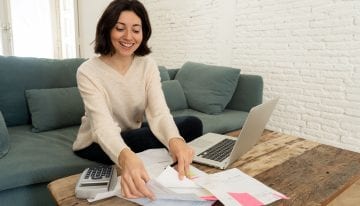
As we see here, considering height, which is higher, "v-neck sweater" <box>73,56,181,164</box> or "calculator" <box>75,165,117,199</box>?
"v-neck sweater" <box>73,56,181,164</box>

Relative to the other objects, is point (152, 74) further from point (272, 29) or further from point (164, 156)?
point (272, 29)

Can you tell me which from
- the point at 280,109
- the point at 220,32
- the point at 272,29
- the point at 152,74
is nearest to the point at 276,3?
the point at 272,29

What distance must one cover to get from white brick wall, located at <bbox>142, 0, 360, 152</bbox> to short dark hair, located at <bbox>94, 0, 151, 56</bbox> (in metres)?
1.59

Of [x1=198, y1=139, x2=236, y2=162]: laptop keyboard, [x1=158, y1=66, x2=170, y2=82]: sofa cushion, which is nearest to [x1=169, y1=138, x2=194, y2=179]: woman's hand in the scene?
[x1=198, y1=139, x2=236, y2=162]: laptop keyboard

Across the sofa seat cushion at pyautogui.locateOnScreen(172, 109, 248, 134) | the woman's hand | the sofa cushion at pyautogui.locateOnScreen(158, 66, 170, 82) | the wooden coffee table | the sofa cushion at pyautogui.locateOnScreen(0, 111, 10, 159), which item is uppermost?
the sofa cushion at pyautogui.locateOnScreen(158, 66, 170, 82)

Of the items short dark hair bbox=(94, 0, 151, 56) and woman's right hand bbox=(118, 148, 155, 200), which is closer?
woman's right hand bbox=(118, 148, 155, 200)

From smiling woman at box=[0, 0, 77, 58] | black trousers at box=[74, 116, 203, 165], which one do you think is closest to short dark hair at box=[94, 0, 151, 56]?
Answer: black trousers at box=[74, 116, 203, 165]

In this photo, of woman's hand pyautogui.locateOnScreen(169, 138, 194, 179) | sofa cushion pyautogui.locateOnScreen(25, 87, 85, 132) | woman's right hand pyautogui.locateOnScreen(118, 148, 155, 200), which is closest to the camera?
woman's right hand pyautogui.locateOnScreen(118, 148, 155, 200)

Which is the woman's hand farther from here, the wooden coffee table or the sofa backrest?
the sofa backrest

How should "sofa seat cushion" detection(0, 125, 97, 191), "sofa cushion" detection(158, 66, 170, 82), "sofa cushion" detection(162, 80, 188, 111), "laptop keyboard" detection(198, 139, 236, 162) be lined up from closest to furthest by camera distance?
"laptop keyboard" detection(198, 139, 236, 162), "sofa seat cushion" detection(0, 125, 97, 191), "sofa cushion" detection(162, 80, 188, 111), "sofa cushion" detection(158, 66, 170, 82)

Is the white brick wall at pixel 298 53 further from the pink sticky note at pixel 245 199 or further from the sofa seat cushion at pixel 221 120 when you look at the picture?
the pink sticky note at pixel 245 199

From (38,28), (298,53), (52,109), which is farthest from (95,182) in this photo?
(38,28)

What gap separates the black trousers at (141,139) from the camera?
1227 mm

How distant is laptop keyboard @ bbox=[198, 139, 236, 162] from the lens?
40.6 inches
